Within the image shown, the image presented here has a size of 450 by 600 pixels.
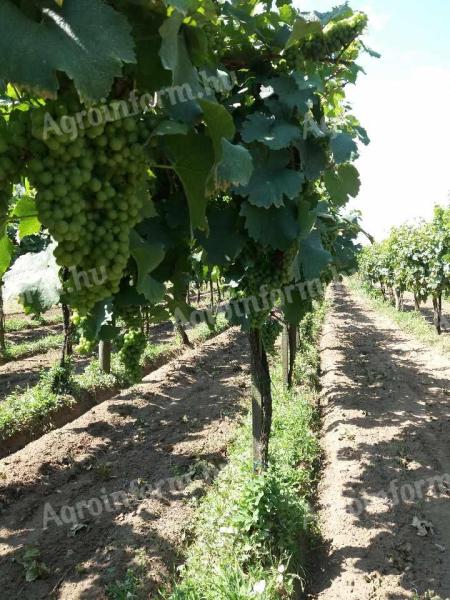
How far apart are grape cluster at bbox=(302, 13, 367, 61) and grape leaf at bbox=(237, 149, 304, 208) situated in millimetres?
555

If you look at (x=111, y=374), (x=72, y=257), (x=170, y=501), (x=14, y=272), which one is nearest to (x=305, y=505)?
(x=170, y=501)

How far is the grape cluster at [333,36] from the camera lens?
2.39 metres

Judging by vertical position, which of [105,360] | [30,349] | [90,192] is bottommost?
[30,349]

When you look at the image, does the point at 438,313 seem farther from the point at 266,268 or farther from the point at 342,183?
the point at 266,268

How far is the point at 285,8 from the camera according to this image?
8.10 feet

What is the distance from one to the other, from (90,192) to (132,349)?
1.72 metres

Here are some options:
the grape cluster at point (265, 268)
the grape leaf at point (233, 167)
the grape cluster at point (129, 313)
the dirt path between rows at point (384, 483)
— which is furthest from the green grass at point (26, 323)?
the grape leaf at point (233, 167)

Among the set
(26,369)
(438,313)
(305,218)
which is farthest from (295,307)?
(438,313)

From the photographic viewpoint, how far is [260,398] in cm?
472

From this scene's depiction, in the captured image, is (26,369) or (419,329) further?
(419,329)

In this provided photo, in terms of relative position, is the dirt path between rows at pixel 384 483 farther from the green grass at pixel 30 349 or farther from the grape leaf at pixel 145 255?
the green grass at pixel 30 349

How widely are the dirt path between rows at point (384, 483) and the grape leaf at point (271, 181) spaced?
3985 mm

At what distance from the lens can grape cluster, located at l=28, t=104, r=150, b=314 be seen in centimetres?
97

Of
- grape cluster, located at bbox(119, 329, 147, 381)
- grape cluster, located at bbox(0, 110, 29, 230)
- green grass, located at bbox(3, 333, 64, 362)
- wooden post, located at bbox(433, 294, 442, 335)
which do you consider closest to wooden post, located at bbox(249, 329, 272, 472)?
grape cluster, located at bbox(119, 329, 147, 381)
